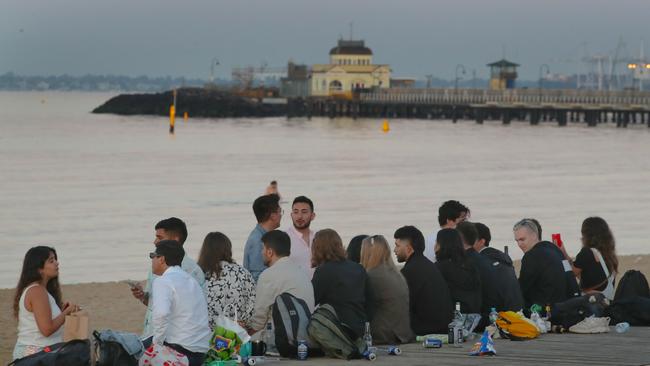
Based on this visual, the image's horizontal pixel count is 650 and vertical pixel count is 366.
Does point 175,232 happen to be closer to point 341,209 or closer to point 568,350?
point 568,350

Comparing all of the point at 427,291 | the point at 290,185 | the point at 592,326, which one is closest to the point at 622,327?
the point at 592,326

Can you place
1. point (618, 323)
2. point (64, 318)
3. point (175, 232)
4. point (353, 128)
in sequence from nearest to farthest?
point (64, 318) < point (175, 232) < point (618, 323) < point (353, 128)

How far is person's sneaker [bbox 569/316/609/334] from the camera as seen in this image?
390 inches

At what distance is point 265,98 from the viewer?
144 meters

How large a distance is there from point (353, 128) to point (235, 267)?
9503 cm

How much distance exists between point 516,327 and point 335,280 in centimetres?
146

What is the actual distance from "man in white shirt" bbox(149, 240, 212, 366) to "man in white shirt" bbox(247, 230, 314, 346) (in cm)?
80

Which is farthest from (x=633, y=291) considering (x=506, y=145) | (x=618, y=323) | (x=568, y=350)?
(x=506, y=145)

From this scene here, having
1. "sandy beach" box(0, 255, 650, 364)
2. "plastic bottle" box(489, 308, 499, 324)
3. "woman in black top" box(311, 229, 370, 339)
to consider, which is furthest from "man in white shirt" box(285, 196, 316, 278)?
"sandy beach" box(0, 255, 650, 364)

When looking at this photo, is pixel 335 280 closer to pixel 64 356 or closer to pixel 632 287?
pixel 64 356

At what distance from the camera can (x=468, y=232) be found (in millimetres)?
10070

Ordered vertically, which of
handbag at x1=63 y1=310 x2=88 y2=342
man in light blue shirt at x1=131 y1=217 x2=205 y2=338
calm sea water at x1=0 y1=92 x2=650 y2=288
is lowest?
calm sea water at x1=0 y1=92 x2=650 y2=288

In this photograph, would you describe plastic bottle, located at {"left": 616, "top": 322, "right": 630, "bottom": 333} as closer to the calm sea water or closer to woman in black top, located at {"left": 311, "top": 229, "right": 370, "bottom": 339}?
woman in black top, located at {"left": 311, "top": 229, "right": 370, "bottom": 339}

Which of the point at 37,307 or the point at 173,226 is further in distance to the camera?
the point at 173,226
